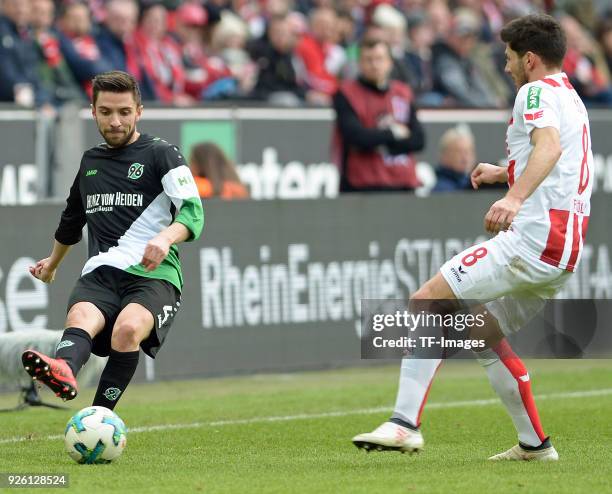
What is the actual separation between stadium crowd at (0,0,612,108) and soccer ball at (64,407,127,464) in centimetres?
644

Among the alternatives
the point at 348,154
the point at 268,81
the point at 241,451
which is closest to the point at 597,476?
the point at 241,451

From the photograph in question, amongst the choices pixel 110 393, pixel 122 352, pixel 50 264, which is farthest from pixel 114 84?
pixel 110 393

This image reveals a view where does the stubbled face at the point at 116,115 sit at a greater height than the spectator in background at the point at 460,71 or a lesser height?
greater

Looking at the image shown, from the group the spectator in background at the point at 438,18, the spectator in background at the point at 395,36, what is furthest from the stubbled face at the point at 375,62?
the spectator in background at the point at 438,18

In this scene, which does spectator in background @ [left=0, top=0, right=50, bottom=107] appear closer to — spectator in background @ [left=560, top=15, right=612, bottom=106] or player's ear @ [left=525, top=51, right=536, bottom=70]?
player's ear @ [left=525, top=51, right=536, bottom=70]

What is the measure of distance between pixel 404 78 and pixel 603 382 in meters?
6.99

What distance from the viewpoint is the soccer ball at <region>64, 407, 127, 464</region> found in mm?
7312

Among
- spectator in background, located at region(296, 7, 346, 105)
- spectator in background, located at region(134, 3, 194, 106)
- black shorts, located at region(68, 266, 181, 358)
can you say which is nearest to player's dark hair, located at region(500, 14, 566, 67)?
black shorts, located at region(68, 266, 181, 358)

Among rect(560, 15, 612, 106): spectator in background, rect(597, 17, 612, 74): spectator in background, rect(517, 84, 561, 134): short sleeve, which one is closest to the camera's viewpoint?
rect(517, 84, 561, 134): short sleeve

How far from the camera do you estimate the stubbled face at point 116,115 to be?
780 centimetres

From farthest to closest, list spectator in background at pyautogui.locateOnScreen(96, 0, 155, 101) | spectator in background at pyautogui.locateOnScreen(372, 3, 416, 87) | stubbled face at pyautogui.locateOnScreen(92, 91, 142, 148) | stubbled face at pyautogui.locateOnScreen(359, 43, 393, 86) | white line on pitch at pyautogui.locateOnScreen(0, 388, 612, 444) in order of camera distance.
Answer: spectator in background at pyautogui.locateOnScreen(372, 3, 416, 87) → spectator in background at pyautogui.locateOnScreen(96, 0, 155, 101) → stubbled face at pyautogui.locateOnScreen(359, 43, 393, 86) → white line on pitch at pyautogui.locateOnScreen(0, 388, 612, 444) → stubbled face at pyautogui.locateOnScreen(92, 91, 142, 148)

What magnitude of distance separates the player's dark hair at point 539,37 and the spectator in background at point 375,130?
6621mm

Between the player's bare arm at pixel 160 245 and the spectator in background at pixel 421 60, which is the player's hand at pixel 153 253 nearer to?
the player's bare arm at pixel 160 245

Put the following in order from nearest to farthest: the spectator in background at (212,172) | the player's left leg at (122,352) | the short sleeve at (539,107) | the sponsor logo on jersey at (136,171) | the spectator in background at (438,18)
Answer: the short sleeve at (539,107) < the player's left leg at (122,352) < the sponsor logo on jersey at (136,171) < the spectator in background at (212,172) < the spectator in background at (438,18)
